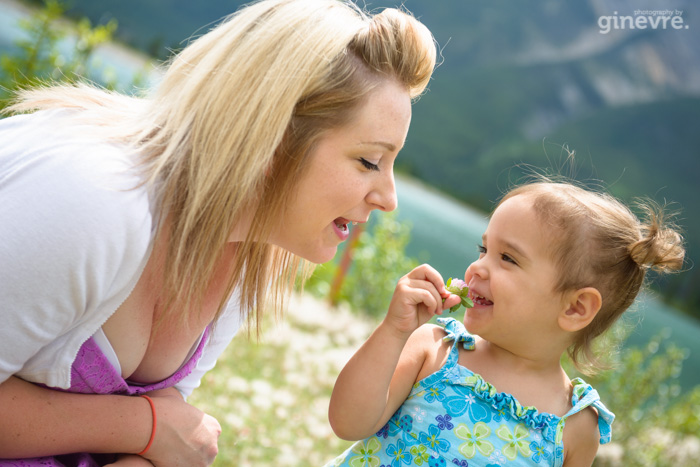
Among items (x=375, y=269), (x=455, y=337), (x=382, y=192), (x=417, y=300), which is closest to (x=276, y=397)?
(x=455, y=337)

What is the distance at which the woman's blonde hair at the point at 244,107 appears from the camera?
6.03ft

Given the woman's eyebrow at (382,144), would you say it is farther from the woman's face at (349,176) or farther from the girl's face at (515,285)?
the girl's face at (515,285)

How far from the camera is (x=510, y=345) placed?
7.39ft

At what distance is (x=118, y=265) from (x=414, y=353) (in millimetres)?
1082

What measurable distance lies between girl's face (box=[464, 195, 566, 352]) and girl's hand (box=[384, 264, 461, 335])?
0.54 ft

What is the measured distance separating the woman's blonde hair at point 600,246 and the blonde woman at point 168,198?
2.00 ft

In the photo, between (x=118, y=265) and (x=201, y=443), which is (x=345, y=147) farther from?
(x=201, y=443)

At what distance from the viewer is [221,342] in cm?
253

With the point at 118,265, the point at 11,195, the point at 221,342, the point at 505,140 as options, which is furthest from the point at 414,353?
the point at 505,140

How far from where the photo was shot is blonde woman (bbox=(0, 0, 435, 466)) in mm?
1668

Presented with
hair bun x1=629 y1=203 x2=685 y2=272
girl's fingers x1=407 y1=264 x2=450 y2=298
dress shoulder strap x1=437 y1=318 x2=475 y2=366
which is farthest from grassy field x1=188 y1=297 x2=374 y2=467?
hair bun x1=629 y1=203 x2=685 y2=272

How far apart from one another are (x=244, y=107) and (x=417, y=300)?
0.83 m

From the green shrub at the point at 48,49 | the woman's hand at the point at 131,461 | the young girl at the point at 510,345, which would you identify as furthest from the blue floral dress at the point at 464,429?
the green shrub at the point at 48,49

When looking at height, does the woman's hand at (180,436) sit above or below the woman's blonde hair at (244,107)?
below
